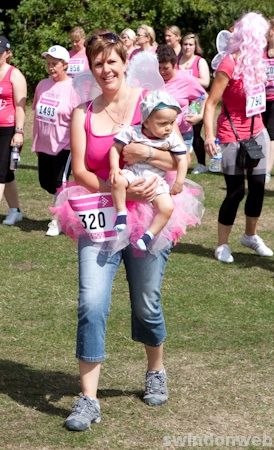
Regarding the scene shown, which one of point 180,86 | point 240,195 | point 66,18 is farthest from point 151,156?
point 66,18

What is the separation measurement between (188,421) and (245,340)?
4.89ft

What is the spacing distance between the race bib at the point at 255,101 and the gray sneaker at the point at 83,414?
153 inches

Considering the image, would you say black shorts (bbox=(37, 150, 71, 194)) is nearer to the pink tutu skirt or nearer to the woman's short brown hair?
the pink tutu skirt

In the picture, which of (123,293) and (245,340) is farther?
(123,293)

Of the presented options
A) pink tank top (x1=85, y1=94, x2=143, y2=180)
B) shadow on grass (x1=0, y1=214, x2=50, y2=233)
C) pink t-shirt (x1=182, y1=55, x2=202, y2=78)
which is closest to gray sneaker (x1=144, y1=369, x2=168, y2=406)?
pink tank top (x1=85, y1=94, x2=143, y2=180)

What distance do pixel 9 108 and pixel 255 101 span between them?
110 inches

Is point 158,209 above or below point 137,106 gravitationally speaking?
below

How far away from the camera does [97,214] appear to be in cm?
518

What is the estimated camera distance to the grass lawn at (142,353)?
5223mm

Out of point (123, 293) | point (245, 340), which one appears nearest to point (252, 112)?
point (123, 293)

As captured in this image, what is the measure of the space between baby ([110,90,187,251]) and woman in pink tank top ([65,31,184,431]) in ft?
0.15

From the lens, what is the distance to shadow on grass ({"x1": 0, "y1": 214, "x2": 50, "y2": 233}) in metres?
10.4

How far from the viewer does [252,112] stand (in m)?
8.53

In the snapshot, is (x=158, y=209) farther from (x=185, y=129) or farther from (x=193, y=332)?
(x=185, y=129)
